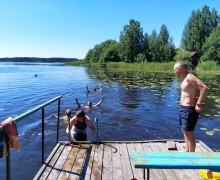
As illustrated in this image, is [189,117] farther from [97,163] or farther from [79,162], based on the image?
[79,162]

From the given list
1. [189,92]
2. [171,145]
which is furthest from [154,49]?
[189,92]

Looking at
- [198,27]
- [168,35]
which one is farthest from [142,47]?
[198,27]

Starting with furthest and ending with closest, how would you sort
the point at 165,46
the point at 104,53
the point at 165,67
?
the point at 104,53
the point at 165,46
the point at 165,67

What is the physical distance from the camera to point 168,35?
91.4m

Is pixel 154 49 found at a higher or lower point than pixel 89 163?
higher

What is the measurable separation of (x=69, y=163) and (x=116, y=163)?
1.01m

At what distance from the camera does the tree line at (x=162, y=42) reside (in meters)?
76.2

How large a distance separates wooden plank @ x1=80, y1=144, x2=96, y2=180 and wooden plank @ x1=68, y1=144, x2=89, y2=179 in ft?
0.26

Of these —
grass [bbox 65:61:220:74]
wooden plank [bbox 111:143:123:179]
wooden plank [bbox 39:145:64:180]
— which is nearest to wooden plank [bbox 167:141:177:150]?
wooden plank [bbox 111:143:123:179]

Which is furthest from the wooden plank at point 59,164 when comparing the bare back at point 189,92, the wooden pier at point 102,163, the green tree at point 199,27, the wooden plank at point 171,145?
the green tree at point 199,27

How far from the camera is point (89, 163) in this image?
568cm

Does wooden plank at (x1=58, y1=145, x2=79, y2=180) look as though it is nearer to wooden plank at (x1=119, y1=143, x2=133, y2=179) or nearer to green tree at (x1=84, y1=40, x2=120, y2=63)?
wooden plank at (x1=119, y1=143, x2=133, y2=179)

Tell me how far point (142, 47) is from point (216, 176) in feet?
282

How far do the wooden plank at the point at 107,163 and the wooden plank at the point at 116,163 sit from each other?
0.07 meters
